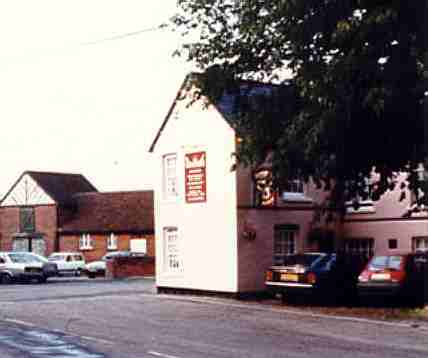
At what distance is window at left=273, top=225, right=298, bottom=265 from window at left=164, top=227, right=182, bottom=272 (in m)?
3.65

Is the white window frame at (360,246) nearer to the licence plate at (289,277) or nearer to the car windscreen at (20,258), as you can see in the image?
the licence plate at (289,277)

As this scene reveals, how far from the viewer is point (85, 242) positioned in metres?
68.0

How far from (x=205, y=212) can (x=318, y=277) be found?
6168 mm

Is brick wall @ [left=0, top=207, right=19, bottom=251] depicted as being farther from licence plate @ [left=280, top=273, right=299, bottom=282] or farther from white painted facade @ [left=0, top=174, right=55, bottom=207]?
licence plate @ [left=280, top=273, right=299, bottom=282]

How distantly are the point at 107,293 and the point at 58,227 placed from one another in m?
36.0

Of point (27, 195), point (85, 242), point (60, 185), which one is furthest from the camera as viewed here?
point (60, 185)

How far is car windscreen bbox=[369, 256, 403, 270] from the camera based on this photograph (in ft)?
84.9

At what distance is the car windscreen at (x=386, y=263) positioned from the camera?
25.9 meters

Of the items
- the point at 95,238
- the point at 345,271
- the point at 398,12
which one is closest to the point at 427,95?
the point at 398,12

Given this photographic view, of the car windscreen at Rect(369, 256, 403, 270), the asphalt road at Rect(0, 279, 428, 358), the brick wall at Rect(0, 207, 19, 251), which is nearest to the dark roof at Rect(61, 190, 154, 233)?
the brick wall at Rect(0, 207, 19, 251)

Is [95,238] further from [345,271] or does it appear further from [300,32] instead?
[300,32]

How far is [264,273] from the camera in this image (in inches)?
1243

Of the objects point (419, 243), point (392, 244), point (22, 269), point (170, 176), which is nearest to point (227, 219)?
point (170, 176)

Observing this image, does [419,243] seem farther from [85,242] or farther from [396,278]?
[85,242]
